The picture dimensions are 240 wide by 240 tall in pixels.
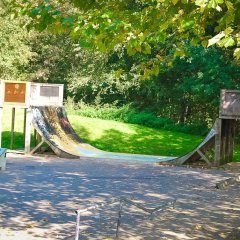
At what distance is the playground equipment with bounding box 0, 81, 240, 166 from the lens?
22141 millimetres

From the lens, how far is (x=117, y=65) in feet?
144

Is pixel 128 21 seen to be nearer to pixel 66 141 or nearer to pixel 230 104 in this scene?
pixel 230 104

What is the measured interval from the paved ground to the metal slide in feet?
5.81

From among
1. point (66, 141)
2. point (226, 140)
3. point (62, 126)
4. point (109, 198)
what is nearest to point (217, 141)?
point (226, 140)

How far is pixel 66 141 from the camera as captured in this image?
2688cm

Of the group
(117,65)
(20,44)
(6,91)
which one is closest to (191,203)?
(6,91)

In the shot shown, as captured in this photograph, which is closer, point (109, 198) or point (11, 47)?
point (109, 198)

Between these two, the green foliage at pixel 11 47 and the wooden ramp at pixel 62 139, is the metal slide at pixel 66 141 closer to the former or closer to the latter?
the wooden ramp at pixel 62 139

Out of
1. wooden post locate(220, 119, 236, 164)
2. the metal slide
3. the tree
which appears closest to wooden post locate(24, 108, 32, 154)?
the metal slide

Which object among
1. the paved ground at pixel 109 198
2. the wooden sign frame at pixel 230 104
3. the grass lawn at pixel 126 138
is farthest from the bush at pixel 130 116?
the paved ground at pixel 109 198

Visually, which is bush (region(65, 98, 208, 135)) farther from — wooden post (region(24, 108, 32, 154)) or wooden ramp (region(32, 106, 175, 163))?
wooden post (region(24, 108, 32, 154))

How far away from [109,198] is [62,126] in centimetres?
1566

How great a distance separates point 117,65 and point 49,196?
31558mm

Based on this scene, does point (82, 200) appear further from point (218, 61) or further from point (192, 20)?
point (218, 61)
